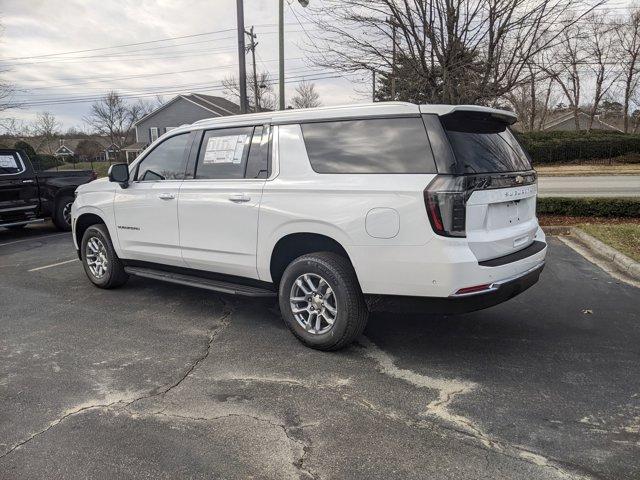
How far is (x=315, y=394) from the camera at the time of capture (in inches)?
130

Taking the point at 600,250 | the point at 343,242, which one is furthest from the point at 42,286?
the point at 600,250

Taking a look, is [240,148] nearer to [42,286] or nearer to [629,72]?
[42,286]

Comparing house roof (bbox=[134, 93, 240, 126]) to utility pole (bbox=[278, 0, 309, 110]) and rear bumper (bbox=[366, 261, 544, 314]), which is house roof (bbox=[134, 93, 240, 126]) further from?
rear bumper (bbox=[366, 261, 544, 314])

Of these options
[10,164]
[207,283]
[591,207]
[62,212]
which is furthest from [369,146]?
[62,212]

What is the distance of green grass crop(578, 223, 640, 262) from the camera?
7.08m

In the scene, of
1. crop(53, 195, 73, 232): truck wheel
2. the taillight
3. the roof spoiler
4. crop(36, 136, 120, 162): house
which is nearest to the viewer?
the taillight

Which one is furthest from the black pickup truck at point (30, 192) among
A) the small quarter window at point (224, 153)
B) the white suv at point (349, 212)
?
the small quarter window at point (224, 153)

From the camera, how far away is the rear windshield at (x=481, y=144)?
3.48 metres

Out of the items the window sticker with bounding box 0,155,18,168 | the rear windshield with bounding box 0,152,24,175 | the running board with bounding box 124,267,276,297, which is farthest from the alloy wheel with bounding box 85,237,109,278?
the window sticker with bounding box 0,155,18,168

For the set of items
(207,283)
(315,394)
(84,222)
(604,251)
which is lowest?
(315,394)

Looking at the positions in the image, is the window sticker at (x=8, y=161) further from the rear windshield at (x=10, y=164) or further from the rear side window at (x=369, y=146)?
the rear side window at (x=369, y=146)

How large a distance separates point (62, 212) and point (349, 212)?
9058 millimetres

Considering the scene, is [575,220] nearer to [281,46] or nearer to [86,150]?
[281,46]

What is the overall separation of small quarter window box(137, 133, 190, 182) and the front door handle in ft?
2.77
